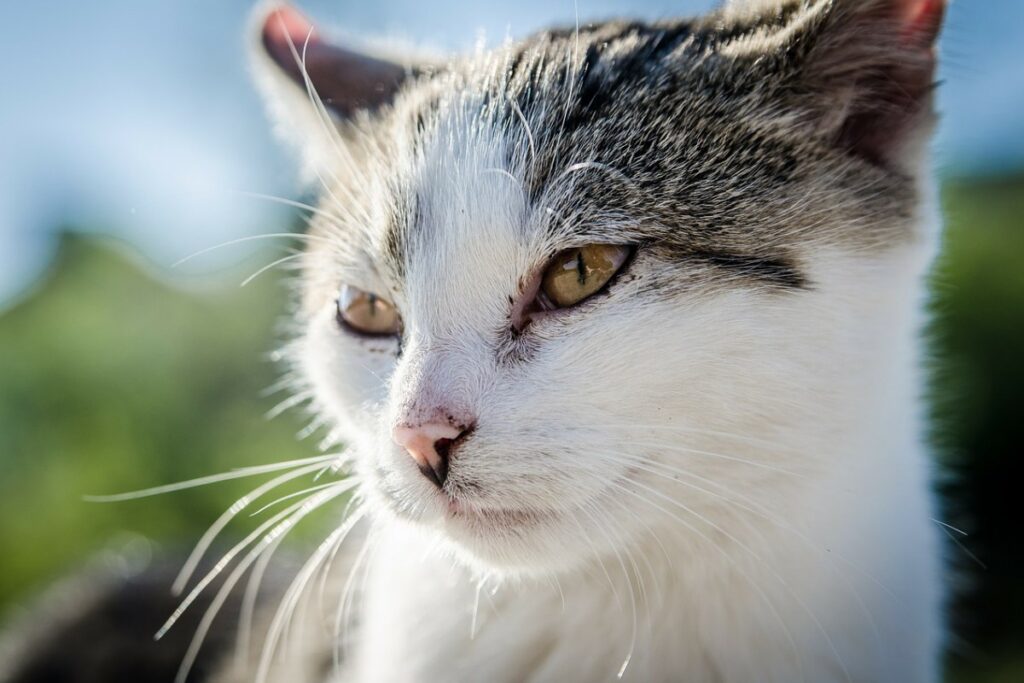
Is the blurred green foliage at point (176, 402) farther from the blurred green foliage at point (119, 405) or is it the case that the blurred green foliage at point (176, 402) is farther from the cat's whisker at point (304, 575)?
the cat's whisker at point (304, 575)

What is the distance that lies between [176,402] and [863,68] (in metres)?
2.90

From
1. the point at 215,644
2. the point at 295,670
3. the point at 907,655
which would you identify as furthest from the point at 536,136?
the point at 215,644

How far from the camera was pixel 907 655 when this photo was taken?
1.30 meters

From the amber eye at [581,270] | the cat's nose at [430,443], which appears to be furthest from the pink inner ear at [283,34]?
the cat's nose at [430,443]

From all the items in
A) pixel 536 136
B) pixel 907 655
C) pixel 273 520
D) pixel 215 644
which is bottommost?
pixel 907 655

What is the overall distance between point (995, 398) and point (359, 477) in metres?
2.81

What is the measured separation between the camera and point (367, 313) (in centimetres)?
135

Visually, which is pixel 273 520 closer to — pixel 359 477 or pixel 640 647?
pixel 359 477

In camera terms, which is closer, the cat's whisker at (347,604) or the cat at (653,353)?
the cat at (653,353)

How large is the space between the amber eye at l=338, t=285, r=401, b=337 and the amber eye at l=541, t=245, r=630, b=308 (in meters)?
0.30

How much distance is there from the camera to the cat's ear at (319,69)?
1571 millimetres

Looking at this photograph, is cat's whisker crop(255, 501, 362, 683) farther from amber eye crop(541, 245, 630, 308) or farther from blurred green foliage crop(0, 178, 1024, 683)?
blurred green foliage crop(0, 178, 1024, 683)

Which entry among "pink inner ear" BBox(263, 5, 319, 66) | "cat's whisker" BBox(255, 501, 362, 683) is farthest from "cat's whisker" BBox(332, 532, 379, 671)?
"pink inner ear" BBox(263, 5, 319, 66)

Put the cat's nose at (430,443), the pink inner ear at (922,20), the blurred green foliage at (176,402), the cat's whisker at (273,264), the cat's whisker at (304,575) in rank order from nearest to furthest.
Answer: the cat's nose at (430,443) < the pink inner ear at (922,20) < the cat's whisker at (304,575) < the cat's whisker at (273,264) < the blurred green foliage at (176,402)
